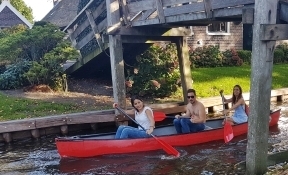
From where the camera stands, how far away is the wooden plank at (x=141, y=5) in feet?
39.2

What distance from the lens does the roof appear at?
28917mm

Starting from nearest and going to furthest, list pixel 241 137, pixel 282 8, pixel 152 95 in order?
pixel 282 8 → pixel 241 137 → pixel 152 95

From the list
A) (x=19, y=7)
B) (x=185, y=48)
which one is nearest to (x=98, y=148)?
(x=185, y=48)

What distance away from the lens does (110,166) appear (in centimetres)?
920

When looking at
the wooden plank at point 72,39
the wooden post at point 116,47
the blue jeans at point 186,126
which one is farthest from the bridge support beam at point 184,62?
the wooden plank at point 72,39

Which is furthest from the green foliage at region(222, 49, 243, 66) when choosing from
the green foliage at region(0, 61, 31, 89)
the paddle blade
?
the paddle blade

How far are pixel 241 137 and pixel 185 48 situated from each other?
4.21 meters

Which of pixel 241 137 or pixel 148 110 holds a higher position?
pixel 148 110

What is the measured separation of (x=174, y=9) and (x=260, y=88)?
5.13 meters

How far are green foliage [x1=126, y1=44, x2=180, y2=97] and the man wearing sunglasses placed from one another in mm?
4573

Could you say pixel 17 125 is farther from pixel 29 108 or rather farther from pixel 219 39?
pixel 219 39

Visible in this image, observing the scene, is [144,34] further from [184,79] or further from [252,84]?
[252,84]

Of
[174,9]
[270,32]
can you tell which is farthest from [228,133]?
[270,32]

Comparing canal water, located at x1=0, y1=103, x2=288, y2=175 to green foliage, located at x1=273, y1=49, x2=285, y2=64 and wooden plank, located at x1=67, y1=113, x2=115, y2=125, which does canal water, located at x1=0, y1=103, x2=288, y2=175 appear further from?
green foliage, located at x1=273, y1=49, x2=285, y2=64
